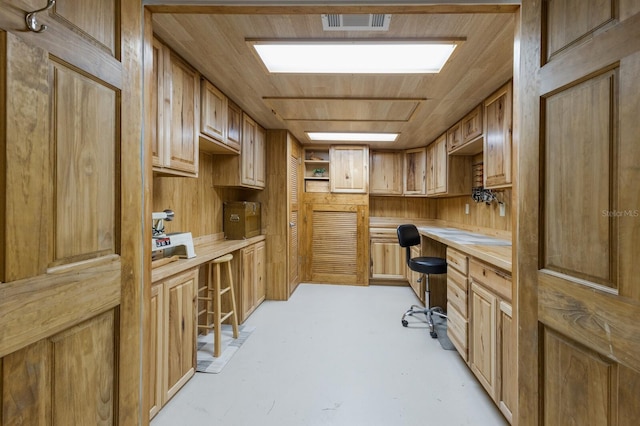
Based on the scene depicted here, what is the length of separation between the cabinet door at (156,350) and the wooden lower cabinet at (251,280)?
4.27ft

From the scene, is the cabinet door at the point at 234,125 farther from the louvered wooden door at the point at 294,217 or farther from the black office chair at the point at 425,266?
the black office chair at the point at 425,266

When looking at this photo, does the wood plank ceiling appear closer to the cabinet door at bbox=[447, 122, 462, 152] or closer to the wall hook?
the cabinet door at bbox=[447, 122, 462, 152]

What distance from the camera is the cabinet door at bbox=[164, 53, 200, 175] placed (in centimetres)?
181

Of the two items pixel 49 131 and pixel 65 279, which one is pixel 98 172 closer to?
pixel 49 131

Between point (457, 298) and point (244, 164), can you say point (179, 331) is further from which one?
point (457, 298)

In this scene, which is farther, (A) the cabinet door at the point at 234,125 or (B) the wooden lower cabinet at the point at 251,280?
(B) the wooden lower cabinet at the point at 251,280

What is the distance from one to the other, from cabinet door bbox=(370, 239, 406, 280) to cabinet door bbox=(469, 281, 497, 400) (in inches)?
90.6

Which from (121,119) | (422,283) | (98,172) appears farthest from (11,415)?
(422,283)

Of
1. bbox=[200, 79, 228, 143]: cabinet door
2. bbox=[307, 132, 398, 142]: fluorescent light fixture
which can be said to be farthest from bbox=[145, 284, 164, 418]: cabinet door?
bbox=[307, 132, 398, 142]: fluorescent light fixture

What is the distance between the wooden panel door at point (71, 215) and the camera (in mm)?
675

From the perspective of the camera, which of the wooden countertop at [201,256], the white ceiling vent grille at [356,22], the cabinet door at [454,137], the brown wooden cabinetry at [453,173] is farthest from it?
the brown wooden cabinetry at [453,173]

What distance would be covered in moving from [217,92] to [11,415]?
2.24 metres

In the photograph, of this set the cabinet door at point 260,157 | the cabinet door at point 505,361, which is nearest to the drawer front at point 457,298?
the cabinet door at point 505,361

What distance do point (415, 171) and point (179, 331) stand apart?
12.7 feet
